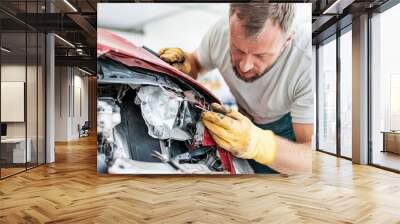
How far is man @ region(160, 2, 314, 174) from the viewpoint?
5957 millimetres

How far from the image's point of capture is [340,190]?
513 cm

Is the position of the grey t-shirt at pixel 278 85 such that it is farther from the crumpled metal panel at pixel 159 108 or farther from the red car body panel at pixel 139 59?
the crumpled metal panel at pixel 159 108

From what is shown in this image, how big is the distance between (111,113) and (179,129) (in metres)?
1.10

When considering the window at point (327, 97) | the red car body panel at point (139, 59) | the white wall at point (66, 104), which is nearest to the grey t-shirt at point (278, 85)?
the red car body panel at point (139, 59)

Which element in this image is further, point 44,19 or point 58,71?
point 58,71

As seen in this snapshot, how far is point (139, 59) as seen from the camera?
19.5 ft

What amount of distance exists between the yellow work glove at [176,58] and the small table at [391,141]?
13.4 ft

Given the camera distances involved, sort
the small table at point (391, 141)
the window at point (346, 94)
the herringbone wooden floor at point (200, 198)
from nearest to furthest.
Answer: the herringbone wooden floor at point (200, 198) < the small table at point (391, 141) < the window at point (346, 94)

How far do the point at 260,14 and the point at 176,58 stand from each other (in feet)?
4.91

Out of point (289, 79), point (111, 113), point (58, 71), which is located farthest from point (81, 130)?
point (289, 79)

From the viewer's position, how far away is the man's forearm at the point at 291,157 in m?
5.98

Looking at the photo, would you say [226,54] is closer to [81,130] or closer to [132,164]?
[132,164]

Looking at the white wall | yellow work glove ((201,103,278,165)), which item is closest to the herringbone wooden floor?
yellow work glove ((201,103,278,165))

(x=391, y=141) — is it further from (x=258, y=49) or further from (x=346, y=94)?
(x=258, y=49)
